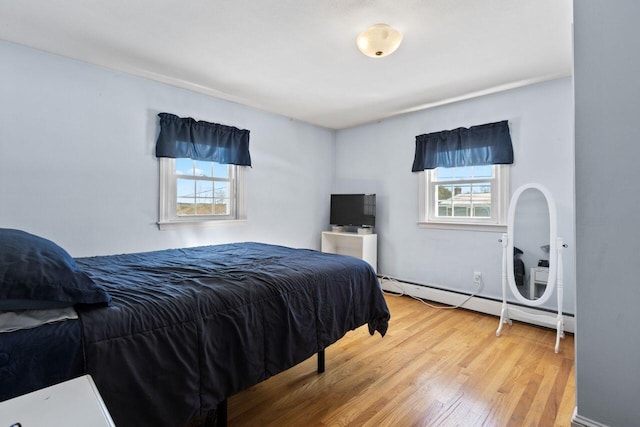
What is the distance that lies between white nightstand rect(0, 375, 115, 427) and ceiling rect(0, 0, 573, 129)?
210cm

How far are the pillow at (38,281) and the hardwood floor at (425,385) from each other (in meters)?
1.07

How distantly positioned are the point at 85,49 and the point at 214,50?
102cm

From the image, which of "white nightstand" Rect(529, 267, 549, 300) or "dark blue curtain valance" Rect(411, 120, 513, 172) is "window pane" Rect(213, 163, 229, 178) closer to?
"dark blue curtain valance" Rect(411, 120, 513, 172)

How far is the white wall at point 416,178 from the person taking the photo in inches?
117

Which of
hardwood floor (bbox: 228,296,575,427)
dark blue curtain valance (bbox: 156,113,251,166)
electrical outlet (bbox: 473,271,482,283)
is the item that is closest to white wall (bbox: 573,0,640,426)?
hardwood floor (bbox: 228,296,575,427)

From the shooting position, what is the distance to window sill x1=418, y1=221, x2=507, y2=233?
336 centimetres

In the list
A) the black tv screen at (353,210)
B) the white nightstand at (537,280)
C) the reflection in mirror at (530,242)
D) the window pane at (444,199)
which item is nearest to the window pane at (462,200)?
the window pane at (444,199)

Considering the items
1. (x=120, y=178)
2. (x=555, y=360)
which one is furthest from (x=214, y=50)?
(x=555, y=360)

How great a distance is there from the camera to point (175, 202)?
11.0 feet

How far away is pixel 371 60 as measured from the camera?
2672 millimetres

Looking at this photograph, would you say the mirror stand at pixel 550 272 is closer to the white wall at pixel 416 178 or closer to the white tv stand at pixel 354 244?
the white wall at pixel 416 178

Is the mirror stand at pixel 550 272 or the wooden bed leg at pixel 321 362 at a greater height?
the mirror stand at pixel 550 272

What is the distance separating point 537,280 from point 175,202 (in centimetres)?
368

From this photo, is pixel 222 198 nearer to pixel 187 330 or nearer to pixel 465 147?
pixel 187 330
